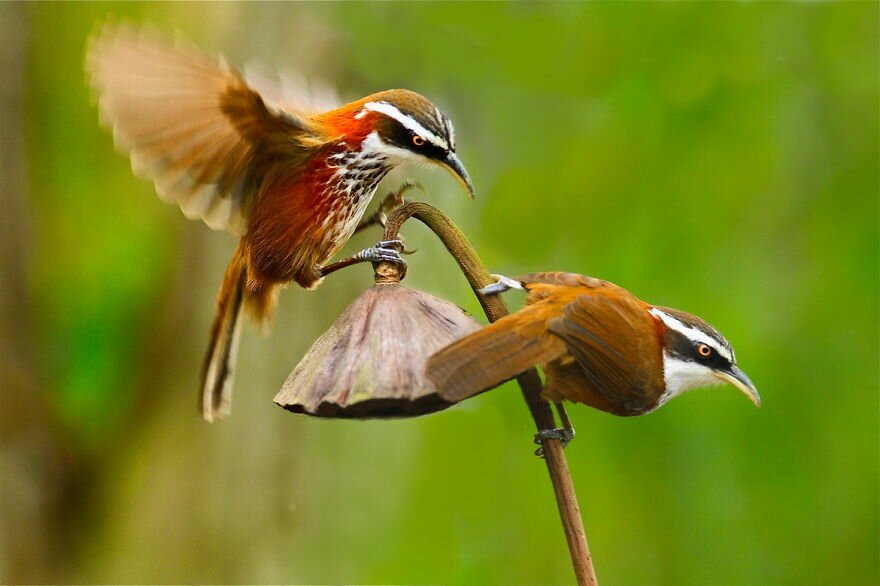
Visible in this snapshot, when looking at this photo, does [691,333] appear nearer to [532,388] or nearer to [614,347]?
[614,347]

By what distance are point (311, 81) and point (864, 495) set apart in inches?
145

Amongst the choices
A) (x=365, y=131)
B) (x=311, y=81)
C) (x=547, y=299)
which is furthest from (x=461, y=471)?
(x=547, y=299)

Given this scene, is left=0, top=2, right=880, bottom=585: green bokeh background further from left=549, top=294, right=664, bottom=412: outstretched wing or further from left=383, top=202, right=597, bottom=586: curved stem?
left=383, top=202, right=597, bottom=586: curved stem

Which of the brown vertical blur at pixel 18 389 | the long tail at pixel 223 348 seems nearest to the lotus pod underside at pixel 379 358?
the long tail at pixel 223 348

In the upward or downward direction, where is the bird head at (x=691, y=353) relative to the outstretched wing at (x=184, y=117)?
downward

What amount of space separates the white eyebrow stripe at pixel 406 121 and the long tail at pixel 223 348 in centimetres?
90

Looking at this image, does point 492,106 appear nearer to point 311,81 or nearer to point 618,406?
point 311,81

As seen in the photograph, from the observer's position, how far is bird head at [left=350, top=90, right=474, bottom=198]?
9.46 ft

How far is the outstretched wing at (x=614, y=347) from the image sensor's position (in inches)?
94.3

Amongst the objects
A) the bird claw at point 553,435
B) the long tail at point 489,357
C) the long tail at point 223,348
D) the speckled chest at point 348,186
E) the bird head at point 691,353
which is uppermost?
the speckled chest at point 348,186

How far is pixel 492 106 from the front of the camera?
6074 millimetres

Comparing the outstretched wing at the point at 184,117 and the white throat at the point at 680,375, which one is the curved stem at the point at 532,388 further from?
the outstretched wing at the point at 184,117

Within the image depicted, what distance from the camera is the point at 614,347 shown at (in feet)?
→ 8.37

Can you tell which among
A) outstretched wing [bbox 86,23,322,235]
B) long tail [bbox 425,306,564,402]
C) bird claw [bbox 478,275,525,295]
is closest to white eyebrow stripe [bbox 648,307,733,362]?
bird claw [bbox 478,275,525,295]
